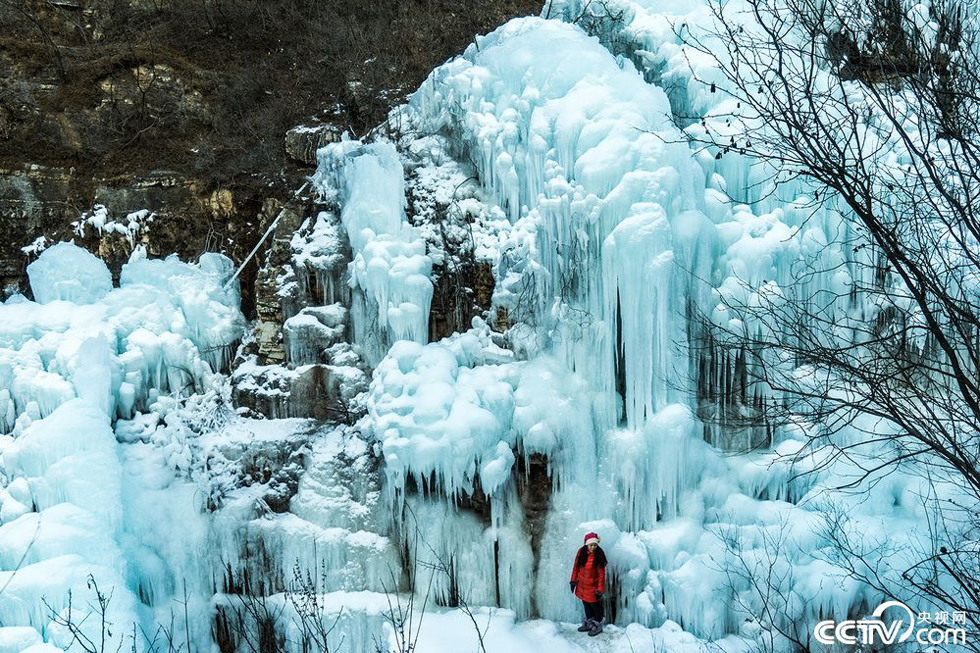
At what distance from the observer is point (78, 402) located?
298 inches

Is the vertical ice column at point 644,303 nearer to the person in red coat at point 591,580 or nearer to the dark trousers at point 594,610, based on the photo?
the person in red coat at point 591,580

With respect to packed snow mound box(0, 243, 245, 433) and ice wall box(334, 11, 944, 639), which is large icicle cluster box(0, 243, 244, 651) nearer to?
packed snow mound box(0, 243, 245, 433)

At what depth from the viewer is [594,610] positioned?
6523mm

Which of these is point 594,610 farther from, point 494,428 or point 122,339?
point 122,339

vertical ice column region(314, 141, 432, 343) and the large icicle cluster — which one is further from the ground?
vertical ice column region(314, 141, 432, 343)

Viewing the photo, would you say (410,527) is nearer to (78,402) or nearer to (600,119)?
(78,402)

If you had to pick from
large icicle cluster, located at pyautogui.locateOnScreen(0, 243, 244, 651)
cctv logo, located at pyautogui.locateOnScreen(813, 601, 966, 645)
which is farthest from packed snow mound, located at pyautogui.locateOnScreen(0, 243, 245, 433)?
cctv logo, located at pyautogui.locateOnScreen(813, 601, 966, 645)

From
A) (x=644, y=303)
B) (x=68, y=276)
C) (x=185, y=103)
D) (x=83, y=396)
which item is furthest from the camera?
(x=185, y=103)

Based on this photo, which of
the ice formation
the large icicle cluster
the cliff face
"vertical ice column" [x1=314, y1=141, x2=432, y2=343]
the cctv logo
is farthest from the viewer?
the cliff face

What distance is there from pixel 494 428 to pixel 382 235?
2.46m

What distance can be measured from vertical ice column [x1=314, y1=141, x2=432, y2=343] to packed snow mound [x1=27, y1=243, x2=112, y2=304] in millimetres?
2933

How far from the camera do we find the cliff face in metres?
9.26

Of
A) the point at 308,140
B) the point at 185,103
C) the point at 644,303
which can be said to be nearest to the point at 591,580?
the point at 644,303

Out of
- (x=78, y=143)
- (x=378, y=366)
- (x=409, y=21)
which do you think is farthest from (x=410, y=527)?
(x=409, y=21)
